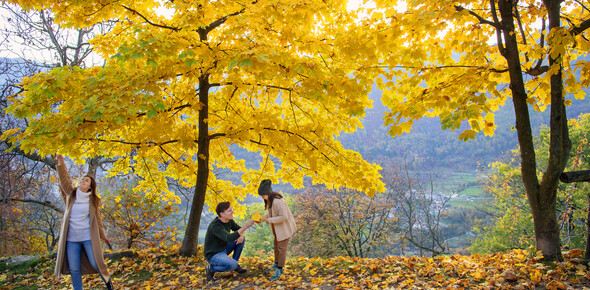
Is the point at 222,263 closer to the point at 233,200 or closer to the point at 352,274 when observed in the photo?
the point at 352,274

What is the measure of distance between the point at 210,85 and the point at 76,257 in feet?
10.9

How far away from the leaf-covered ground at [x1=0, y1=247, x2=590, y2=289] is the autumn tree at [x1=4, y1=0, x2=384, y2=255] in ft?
3.07

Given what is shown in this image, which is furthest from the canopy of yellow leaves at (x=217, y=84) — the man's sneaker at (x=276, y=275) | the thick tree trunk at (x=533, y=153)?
the thick tree trunk at (x=533, y=153)

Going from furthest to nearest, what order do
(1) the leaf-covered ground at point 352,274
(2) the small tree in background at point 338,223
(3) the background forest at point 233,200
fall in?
(2) the small tree in background at point 338,223 < (3) the background forest at point 233,200 < (1) the leaf-covered ground at point 352,274

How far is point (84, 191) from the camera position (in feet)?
12.3

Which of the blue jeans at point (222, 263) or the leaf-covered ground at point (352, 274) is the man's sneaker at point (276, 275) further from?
the blue jeans at point (222, 263)

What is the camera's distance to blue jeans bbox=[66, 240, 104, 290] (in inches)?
146

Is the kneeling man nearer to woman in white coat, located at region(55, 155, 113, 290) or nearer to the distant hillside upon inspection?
woman in white coat, located at region(55, 155, 113, 290)

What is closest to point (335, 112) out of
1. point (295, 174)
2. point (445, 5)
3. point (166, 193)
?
point (295, 174)

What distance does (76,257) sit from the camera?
3.73 metres

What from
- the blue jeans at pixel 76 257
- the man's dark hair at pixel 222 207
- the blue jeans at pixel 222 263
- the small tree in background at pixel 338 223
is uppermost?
the man's dark hair at pixel 222 207

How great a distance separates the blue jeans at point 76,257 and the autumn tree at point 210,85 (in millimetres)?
1142

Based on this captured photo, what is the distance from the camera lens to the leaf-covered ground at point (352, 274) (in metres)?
3.50

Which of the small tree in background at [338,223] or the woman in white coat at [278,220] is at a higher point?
the woman in white coat at [278,220]
